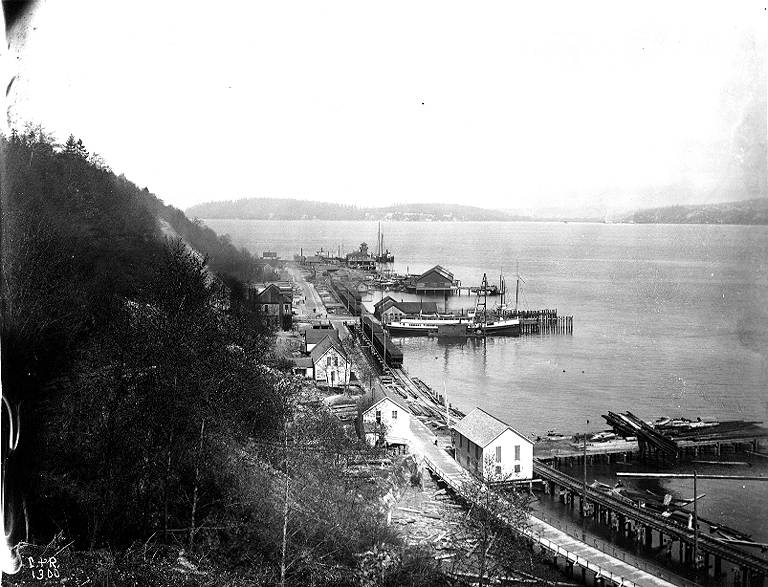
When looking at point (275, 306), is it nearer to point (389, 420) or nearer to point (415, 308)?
point (415, 308)

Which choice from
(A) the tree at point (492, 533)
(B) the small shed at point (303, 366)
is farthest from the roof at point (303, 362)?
(A) the tree at point (492, 533)

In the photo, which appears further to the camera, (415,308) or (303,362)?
(415,308)

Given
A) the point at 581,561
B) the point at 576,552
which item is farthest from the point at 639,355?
the point at 581,561

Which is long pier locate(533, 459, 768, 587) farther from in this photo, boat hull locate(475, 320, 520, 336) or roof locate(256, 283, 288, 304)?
boat hull locate(475, 320, 520, 336)

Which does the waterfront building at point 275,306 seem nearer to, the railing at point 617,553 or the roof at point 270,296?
the roof at point 270,296

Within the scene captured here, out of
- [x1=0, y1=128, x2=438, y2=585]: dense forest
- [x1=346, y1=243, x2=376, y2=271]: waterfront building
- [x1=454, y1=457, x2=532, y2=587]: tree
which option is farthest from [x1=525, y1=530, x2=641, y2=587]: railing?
[x1=346, y1=243, x2=376, y2=271]: waterfront building
